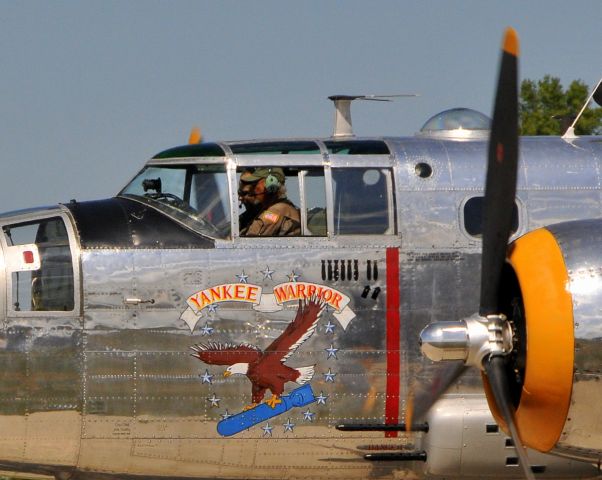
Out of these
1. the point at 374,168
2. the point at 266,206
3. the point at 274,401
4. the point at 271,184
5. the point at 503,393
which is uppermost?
the point at 374,168

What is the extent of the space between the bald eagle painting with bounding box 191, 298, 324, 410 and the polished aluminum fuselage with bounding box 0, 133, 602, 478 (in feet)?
0.27

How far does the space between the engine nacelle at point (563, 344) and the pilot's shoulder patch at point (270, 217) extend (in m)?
2.93

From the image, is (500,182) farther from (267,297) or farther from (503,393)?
(267,297)

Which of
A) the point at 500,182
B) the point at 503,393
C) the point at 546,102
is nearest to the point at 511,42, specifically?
the point at 500,182

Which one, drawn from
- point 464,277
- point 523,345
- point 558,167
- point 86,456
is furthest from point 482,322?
point 86,456

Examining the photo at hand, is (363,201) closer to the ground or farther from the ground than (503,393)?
farther from the ground

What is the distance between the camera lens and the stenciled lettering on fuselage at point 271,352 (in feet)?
39.9

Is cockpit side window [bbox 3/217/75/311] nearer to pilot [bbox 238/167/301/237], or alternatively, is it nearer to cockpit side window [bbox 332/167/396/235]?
pilot [bbox 238/167/301/237]

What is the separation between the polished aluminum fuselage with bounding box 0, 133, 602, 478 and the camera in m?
12.0

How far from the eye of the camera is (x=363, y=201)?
1257 centimetres

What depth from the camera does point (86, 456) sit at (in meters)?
12.1

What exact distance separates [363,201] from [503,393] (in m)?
2.92

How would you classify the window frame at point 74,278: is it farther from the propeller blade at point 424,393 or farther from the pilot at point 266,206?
the propeller blade at point 424,393

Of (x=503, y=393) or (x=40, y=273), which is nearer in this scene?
(x=503, y=393)
